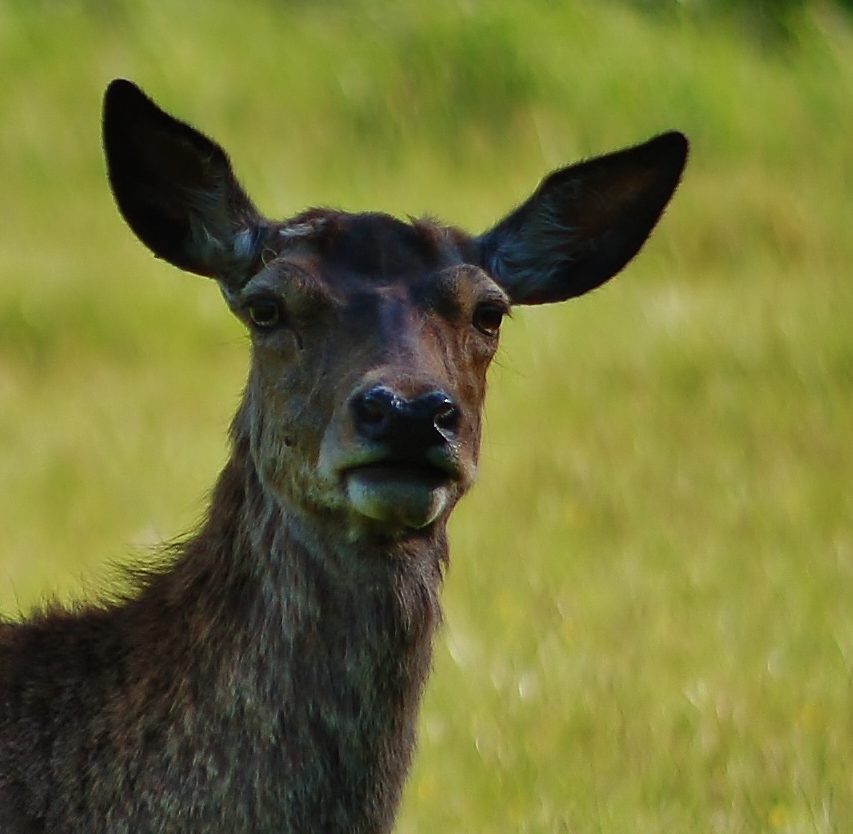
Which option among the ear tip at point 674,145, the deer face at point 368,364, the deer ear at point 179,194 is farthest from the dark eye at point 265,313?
the ear tip at point 674,145

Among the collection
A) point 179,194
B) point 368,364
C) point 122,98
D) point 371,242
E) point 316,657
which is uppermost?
point 122,98

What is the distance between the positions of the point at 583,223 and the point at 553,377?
6.43 metres

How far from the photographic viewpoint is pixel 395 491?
514cm

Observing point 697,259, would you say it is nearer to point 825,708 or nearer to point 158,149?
point 825,708

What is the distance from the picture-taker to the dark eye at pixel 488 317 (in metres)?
5.85

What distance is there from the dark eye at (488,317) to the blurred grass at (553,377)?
108 cm

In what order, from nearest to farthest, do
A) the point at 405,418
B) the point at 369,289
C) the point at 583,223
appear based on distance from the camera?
the point at 405,418 → the point at 369,289 → the point at 583,223

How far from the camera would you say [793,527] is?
10516 millimetres

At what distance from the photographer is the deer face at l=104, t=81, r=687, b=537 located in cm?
519

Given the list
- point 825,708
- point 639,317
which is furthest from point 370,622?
point 639,317

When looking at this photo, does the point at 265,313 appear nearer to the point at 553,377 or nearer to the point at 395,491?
the point at 395,491

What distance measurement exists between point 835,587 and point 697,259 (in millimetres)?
6706

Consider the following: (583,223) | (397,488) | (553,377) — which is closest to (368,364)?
(397,488)

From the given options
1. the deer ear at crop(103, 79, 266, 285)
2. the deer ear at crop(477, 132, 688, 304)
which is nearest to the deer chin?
the deer ear at crop(103, 79, 266, 285)
